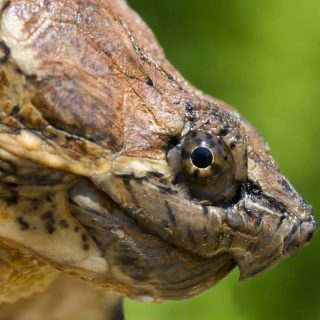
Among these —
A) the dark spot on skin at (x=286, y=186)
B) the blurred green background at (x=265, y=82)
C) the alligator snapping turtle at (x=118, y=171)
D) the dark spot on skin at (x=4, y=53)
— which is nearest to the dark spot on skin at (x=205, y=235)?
the alligator snapping turtle at (x=118, y=171)

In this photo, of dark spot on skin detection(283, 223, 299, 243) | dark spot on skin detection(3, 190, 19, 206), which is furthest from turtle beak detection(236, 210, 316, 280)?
dark spot on skin detection(3, 190, 19, 206)

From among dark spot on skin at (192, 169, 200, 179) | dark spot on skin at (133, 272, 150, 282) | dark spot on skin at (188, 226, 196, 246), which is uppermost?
dark spot on skin at (192, 169, 200, 179)

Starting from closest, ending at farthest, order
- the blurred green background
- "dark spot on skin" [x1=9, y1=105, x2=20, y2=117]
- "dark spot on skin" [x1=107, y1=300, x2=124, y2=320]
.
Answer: "dark spot on skin" [x1=9, y1=105, x2=20, y2=117], "dark spot on skin" [x1=107, y1=300, x2=124, y2=320], the blurred green background

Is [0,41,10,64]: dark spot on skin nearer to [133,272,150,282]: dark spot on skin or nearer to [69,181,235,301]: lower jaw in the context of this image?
[69,181,235,301]: lower jaw

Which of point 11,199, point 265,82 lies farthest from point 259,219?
point 265,82

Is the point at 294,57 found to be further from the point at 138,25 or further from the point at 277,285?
the point at 138,25

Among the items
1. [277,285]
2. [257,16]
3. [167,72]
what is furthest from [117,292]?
[257,16]
